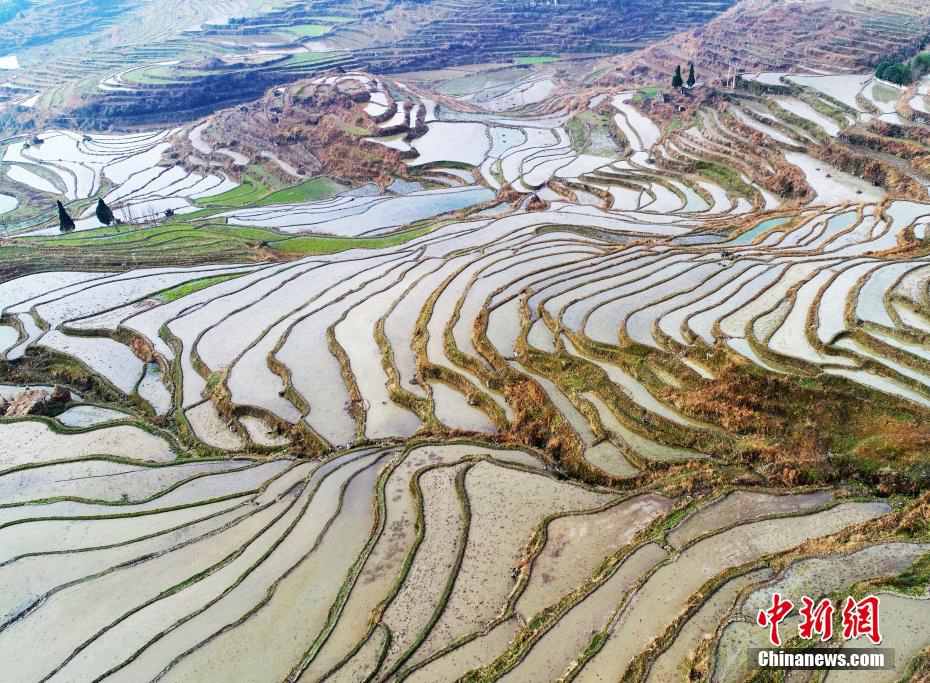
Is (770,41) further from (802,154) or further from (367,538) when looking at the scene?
(367,538)

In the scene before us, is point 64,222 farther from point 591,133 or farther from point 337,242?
point 591,133

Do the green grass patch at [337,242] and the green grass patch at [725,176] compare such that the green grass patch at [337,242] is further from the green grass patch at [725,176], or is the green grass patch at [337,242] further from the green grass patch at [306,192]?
the green grass patch at [725,176]

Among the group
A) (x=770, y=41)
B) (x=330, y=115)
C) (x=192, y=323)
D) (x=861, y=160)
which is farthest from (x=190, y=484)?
(x=770, y=41)

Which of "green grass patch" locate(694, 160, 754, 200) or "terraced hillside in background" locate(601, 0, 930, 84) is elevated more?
"terraced hillside in background" locate(601, 0, 930, 84)

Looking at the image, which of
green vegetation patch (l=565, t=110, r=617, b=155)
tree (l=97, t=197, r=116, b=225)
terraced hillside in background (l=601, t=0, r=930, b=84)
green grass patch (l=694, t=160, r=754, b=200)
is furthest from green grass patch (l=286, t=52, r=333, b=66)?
green grass patch (l=694, t=160, r=754, b=200)

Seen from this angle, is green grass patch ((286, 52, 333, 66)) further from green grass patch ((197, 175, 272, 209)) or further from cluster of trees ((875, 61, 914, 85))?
cluster of trees ((875, 61, 914, 85))

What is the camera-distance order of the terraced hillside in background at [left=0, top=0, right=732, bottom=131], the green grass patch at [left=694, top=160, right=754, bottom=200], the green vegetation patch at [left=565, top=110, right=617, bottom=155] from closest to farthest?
the green grass patch at [left=694, top=160, right=754, bottom=200] < the green vegetation patch at [left=565, top=110, right=617, bottom=155] < the terraced hillside in background at [left=0, top=0, right=732, bottom=131]
